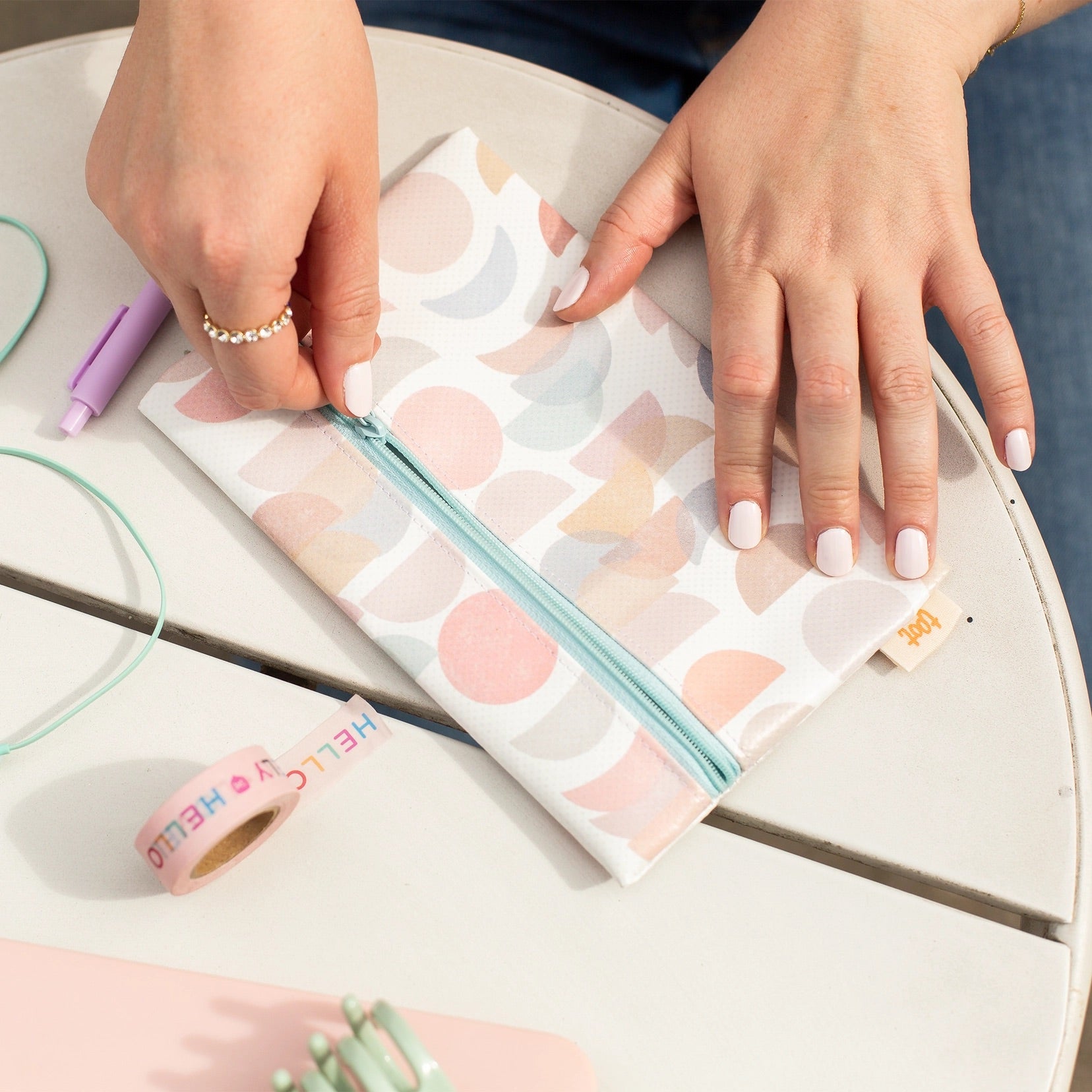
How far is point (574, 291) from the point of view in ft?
2.47

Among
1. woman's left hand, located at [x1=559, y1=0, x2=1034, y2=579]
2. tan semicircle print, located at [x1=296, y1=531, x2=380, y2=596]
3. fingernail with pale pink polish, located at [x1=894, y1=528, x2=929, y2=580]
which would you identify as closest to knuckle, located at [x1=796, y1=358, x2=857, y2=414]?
woman's left hand, located at [x1=559, y1=0, x2=1034, y2=579]

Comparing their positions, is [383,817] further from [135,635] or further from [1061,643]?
[1061,643]

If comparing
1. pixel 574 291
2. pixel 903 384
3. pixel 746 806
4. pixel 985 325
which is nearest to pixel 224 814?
pixel 746 806

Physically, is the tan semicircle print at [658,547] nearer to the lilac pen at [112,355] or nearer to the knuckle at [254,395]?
the knuckle at [254,395]

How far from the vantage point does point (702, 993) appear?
63 cm

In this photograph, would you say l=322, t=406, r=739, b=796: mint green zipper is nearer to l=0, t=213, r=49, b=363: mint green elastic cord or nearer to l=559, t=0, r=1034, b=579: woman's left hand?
l=559, t=0, r=1034, b=579: woman's left hand

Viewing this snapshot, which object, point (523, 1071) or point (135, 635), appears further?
point (135, 635)

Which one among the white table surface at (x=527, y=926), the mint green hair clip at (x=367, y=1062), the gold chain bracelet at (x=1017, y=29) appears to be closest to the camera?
the mint green hair clip at (x=367, y=1062)

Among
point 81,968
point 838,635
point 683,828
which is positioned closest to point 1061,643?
point 838,635

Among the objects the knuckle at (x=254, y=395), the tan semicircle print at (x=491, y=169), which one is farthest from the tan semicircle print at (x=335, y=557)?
the tan semicircle print at (x=491, y=169)

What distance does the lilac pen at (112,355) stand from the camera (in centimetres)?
75

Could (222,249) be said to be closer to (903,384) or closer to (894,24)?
(903,384)

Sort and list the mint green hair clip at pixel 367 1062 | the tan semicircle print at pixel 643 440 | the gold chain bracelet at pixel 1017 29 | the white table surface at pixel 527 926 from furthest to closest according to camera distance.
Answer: the gold chain bracelet at pixel 1017 29
the tan semicircle print at pixel 643 440
the white table surface at pixel 527 926
the mint green hair clip at pixel 367 1062

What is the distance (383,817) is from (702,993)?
0.26 metres
